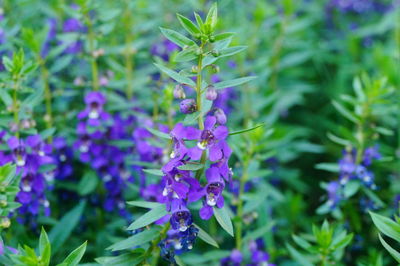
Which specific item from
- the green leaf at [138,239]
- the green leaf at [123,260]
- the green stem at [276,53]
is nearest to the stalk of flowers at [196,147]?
the green leaf at [138,239]

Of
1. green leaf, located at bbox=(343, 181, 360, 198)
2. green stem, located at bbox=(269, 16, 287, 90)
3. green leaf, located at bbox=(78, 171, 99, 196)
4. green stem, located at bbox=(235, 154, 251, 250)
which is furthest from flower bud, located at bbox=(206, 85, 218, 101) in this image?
green stem, located at bbox=(269, 16, 287, 90)

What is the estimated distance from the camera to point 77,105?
4.69m

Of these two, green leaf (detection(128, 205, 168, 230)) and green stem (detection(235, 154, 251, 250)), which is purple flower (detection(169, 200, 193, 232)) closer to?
green leaf (detection(128, 205, 168, 230))

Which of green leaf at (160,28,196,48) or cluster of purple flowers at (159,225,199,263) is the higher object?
green leaf at (160,28,196,48)

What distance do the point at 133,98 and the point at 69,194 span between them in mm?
1144

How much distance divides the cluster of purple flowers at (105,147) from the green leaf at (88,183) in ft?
0.22

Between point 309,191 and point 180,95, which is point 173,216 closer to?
point 180,95

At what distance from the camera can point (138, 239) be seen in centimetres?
274

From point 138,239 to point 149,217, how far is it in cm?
22

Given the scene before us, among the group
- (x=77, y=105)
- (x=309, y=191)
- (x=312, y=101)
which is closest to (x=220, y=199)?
(x=77, y=105)

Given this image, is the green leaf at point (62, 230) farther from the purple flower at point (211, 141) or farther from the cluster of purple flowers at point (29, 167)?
the purple flower at point (211, 141)

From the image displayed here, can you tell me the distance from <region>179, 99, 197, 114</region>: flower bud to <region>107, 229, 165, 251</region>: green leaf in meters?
0.76

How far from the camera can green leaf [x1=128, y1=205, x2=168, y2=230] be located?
2.53 metres

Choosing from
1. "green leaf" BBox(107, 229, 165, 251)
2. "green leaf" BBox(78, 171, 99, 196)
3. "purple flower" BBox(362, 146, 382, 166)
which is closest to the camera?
"green leaf" BBox(107, 229, 165, 251)
